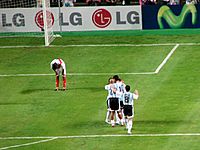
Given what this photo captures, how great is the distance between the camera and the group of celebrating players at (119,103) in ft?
120

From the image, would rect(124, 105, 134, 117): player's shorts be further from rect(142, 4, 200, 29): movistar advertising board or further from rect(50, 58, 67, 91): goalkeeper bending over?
rect(142, 4, 200, 29): movistar advertising board

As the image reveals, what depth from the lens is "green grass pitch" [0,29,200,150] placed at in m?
36.8

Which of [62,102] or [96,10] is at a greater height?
[96,10]

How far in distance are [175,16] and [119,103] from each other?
24568mm

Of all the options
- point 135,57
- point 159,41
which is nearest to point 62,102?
point 135,57

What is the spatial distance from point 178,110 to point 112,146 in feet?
21.4

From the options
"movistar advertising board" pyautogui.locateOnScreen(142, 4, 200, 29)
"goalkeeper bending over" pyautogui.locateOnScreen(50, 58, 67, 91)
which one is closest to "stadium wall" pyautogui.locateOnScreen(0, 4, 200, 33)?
"movistar advertising board" pyautogui.locateOnScreen(142, 4, 200, 29)

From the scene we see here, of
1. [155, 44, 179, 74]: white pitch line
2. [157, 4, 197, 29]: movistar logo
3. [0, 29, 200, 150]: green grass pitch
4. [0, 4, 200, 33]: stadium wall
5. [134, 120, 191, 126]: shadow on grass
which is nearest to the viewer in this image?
[0, 29, 200, 150]: green grass pitch

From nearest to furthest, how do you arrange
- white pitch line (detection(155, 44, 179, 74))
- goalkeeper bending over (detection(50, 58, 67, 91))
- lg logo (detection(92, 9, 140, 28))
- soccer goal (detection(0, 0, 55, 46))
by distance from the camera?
goalkeeper bending over (detection(50, 58, 67, 91)), white pitch line (detection(155, 44, 179, 74)), lg logo (detection(92, 9, 140, 28)), soccer goal (detection(0, 0, 55, 46))

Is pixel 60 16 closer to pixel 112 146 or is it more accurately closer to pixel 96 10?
pixel 96 10

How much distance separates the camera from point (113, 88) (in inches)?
1492

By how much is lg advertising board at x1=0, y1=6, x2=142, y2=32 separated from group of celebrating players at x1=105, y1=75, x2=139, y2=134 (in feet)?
77.0

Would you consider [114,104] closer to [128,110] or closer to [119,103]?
[119,103]

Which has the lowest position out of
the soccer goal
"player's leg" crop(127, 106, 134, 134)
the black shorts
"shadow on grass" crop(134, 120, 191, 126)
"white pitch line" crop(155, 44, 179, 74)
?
"shadow on grass" crop(134, 120, 191, 126)
